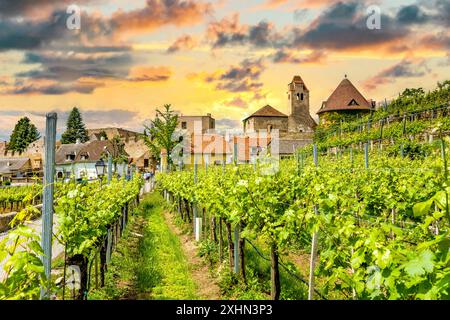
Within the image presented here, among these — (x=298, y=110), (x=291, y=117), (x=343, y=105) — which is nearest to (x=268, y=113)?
(x=291, y=117)

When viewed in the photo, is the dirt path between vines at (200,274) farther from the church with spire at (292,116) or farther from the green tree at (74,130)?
the green tree at (74,130)

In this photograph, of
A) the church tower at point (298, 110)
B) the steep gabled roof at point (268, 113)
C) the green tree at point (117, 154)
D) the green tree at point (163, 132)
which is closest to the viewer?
the green tree at point (117, 154)

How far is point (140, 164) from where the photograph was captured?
179ft

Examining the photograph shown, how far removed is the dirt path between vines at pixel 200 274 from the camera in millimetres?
6574

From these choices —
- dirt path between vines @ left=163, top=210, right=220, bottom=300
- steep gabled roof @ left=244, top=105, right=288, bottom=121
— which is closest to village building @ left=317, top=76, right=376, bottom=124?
steep gabled roof @ left=244, top=105, right=288, bottom=121

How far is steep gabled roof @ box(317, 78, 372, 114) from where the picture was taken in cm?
4753

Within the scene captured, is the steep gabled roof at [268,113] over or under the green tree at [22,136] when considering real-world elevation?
over

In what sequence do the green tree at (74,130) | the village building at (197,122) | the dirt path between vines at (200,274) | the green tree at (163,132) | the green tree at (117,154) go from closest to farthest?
the dirt path between vines at (200,274)
the green tree at (117,154)
the green tree at (163,132)
the village building at (197,122)
the green tree at (74,130)

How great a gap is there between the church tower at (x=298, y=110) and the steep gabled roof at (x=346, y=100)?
10856 millimetres

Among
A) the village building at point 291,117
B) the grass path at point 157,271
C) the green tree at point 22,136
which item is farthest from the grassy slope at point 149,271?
the green tree at point 22,136

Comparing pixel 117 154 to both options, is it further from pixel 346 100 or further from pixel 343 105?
pixel 346 100

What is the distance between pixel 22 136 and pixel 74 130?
32.7 ft

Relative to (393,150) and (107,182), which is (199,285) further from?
(393,150)
